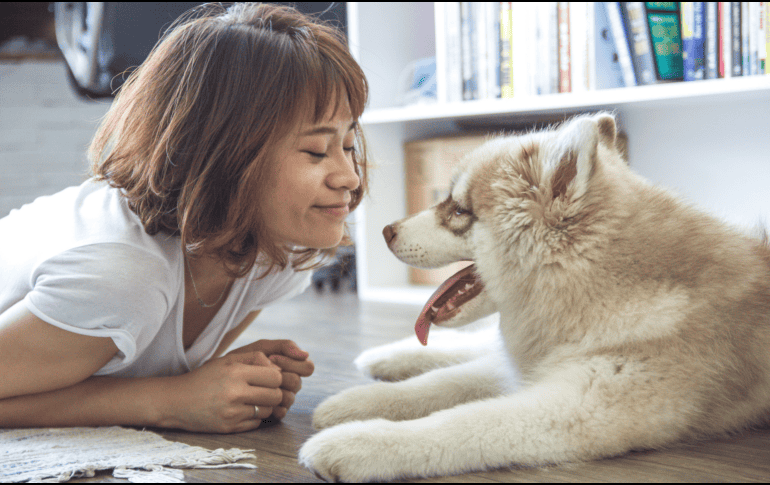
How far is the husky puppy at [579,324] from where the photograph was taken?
872 mm

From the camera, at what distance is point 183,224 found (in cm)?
106

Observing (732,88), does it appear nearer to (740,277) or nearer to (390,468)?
(740,277)

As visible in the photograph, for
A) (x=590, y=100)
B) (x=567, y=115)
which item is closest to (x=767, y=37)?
(x=590, y=100)

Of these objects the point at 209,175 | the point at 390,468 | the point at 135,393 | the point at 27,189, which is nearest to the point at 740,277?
the point at 390,468

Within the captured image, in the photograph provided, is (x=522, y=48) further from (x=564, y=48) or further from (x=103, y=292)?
(x=103, y=292)

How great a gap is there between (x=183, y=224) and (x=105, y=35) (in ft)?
7.43

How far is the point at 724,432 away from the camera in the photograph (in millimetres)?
998

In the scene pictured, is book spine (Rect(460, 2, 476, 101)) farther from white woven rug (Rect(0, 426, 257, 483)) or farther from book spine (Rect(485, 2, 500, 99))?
white woven rug (Rect(0, 426, 257, 483))

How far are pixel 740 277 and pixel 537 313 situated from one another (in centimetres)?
30

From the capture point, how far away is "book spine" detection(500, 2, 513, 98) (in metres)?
2.52

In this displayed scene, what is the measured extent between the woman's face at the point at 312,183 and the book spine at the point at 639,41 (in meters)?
1.44

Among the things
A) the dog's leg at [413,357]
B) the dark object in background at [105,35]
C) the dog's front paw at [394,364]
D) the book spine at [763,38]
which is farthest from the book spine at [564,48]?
the dog's front paw at [394,364]

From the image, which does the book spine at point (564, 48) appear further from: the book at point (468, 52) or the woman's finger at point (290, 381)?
the woman's finger at point (290, 381)

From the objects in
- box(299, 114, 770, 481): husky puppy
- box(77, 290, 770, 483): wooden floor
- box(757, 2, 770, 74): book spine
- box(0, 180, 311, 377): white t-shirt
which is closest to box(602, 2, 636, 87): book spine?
box(757, 2, 770, 74): book spine
